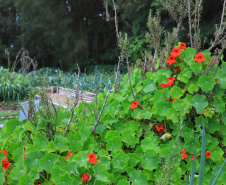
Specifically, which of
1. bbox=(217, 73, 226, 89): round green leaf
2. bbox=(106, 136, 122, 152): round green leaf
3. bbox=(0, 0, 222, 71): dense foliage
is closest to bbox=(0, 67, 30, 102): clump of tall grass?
bbox=(106, 136, 122, 152): round green leaf

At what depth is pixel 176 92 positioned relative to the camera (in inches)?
50.1

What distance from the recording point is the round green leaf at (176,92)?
126cm

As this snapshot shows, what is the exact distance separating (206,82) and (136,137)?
1.60 ft

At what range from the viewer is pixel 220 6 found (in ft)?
22.5

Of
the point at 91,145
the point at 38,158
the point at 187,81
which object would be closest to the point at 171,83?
the point at 187,81

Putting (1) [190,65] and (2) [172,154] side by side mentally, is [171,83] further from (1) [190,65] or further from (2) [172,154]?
(2) [172,154]

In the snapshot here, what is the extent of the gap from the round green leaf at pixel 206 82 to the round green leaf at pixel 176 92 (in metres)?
0.11

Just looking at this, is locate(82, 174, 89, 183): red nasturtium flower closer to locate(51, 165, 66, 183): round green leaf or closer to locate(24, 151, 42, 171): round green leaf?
locate(51, 165, 66, 183): round green leaf

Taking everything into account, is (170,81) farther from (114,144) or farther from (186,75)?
(114,144)

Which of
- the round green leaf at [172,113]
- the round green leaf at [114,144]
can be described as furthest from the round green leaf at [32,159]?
the round green leaf at [172,113]

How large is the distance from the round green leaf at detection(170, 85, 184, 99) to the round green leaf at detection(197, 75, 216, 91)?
106 millimetres

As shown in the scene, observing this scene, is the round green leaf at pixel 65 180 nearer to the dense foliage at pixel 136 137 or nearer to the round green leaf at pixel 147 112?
the dense foliage at pixel 136 137

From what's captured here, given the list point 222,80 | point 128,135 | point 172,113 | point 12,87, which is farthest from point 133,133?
point 12,87

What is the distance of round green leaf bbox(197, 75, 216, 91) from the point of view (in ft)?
3.93
